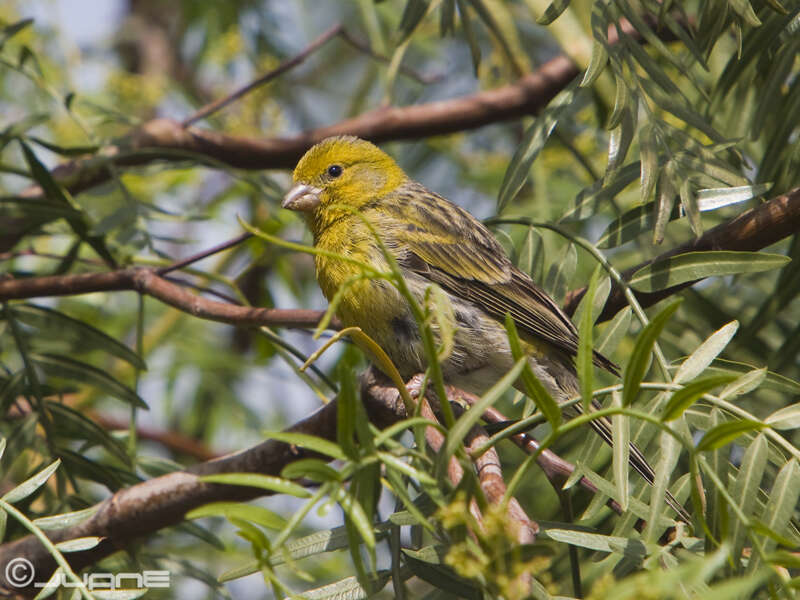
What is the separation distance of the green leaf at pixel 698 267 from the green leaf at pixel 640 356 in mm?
713

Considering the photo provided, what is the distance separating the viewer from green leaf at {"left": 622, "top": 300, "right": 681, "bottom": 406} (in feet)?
4.46

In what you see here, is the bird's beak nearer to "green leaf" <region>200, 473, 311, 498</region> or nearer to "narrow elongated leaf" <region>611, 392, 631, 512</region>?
"narrow elongated leaf" <region>611, 392, 631, 512</region>

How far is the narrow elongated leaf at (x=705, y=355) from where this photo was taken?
1.67 m

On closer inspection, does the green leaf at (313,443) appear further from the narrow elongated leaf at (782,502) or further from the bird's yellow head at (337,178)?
→ the bird's yellow head at (337,178)

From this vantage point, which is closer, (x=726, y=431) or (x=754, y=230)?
(x=726, y=431)

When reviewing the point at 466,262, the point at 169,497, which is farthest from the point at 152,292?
the point at 466,262

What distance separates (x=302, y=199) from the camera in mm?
3688

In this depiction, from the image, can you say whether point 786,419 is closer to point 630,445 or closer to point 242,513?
point 630,445

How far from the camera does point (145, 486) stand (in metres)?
2.84

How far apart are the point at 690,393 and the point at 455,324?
6.27ft

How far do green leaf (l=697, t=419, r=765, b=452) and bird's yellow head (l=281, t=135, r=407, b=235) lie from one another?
2.43 meters

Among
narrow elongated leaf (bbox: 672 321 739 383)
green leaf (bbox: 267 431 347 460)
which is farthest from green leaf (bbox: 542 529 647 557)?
green leaf (bbox: 267 431 347 460)

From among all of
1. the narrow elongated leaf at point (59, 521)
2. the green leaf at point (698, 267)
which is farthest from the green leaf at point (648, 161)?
the narrow elongated leaf at point (59, 521)

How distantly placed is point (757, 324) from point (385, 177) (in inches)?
68.8
